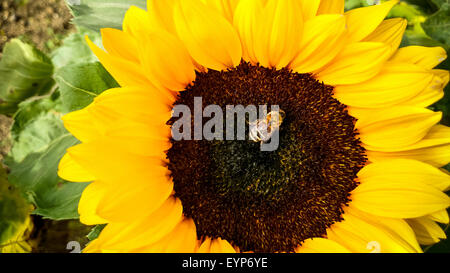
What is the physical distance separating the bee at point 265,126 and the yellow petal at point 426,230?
494mm

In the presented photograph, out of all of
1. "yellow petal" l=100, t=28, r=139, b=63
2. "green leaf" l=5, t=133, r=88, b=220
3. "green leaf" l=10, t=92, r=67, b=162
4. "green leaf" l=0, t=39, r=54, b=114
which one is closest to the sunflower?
"yellow petal" l=100, t=28, r=139, b=63

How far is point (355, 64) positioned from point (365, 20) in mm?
109

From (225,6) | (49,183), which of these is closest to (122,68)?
(225,6)

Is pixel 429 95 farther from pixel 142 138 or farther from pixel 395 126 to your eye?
pixel 142 138

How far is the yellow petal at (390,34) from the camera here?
3.68 ft

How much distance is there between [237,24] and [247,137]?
0.29 meters

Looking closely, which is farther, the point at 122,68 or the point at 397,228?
the point at 397,228

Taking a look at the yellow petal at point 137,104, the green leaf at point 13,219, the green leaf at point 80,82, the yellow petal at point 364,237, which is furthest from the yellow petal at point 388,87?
the green leaf at point 13,219

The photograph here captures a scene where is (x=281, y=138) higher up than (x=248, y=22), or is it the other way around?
(x=248, y=22)

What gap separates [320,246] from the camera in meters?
1.18

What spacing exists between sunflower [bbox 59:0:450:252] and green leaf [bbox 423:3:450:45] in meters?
0.59

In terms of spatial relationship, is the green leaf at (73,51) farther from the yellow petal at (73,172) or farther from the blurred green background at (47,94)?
the yellow petal at (73,172)
